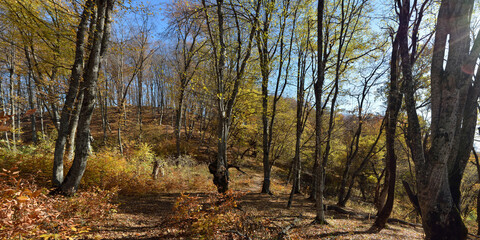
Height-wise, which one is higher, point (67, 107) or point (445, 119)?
point (67, 107)

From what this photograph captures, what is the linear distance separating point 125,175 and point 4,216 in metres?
5.66

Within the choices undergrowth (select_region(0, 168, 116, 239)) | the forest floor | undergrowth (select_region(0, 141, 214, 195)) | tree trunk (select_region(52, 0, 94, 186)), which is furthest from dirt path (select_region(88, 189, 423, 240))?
tree trunk (select_region(52, 0, 94, 186))

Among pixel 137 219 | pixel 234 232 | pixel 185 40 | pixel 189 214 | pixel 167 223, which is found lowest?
pixel 137 219

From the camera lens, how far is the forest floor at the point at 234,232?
400 cm

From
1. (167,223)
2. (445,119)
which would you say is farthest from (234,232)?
(445,119)

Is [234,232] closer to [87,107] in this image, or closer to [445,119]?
[445,119]

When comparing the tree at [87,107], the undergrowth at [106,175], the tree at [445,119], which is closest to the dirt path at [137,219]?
the undergrowth at [106,175]

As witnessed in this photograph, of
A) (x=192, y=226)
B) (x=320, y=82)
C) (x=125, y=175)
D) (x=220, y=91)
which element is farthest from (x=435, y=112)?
(x=125, y=175)

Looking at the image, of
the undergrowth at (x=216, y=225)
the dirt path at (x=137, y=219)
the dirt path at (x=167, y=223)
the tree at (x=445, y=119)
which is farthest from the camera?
the dirt path at (x=167, y=223)

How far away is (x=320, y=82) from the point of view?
559cm

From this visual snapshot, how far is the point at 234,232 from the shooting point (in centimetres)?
376

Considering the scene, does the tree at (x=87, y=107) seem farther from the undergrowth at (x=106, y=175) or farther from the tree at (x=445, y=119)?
the tree at (x=445, y=119)

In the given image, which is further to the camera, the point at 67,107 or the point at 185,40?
the point at 185,40

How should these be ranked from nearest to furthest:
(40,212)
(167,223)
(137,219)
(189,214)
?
(40,212)
(189,214)
(167,223)
(137,219)
